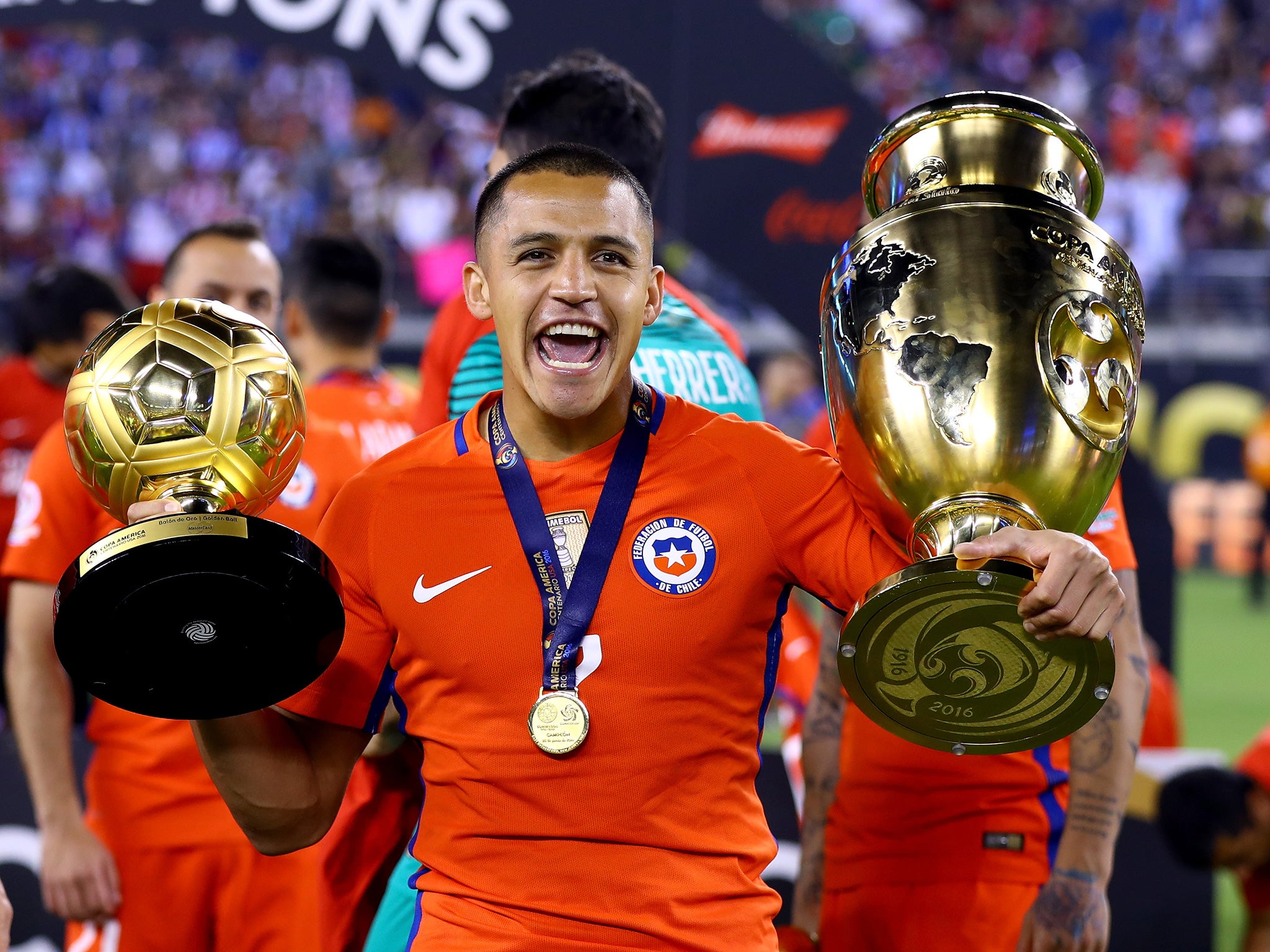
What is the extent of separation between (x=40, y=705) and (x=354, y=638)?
1.44 metres

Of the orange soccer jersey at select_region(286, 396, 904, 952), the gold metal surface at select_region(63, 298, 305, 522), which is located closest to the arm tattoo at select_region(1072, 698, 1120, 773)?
the orange soccer jersey at select_region(286, 396, 904, 952)

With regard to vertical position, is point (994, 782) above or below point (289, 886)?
above

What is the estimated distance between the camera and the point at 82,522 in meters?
3.13

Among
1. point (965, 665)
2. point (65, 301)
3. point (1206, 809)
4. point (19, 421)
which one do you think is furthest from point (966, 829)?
point (19, 421)

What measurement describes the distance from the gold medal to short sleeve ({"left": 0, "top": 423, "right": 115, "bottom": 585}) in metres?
1.56

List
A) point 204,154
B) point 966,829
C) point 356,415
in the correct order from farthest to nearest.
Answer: point 204,154
point 356,415
point 966,829

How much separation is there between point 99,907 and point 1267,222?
15.2 meters

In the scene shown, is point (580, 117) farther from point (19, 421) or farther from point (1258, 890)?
point (19, 421)

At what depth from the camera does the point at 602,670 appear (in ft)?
6.42

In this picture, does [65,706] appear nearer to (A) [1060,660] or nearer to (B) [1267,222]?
(A) [1060,660]

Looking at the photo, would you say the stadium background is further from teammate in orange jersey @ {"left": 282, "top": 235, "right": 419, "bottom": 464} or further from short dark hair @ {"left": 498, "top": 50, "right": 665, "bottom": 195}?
short dark hair @ {"left": 498, "top": 50, "right": 665, "bottom": 195}

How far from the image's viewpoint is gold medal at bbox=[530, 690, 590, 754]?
6.26 ft

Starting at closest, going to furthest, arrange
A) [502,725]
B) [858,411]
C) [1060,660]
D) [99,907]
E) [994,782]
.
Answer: [1060,660], [858,411], [502,725], [994,782], [99,907]

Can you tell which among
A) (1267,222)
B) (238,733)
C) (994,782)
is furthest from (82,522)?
(1267,222)
